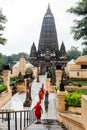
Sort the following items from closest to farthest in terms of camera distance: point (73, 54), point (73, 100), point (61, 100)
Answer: point (61, 100) → point (73, 100) → point (73, 54)

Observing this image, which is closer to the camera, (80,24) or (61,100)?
(61,100)

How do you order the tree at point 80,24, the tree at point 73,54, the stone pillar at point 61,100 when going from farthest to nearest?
the tree at point 73,54
the tree at point 80,24
the stone pillar at point 61,100

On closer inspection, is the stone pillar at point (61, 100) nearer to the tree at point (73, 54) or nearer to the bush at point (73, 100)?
the bush at point (73, 100)

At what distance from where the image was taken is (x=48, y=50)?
112125mm

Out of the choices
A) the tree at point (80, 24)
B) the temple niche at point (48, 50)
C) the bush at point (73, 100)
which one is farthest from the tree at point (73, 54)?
the bush at point (73, 100)

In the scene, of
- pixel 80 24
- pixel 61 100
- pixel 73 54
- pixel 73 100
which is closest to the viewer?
pixel 61 100

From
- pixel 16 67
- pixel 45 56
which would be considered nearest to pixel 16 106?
pixel 16 67

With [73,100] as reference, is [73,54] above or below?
above

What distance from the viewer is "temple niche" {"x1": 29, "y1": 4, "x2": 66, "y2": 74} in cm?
11000

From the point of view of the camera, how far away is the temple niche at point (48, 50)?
110 meters

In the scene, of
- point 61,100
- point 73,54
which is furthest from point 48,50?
point 61,100

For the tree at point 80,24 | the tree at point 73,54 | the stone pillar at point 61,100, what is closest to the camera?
the stone pillar at point 61,100

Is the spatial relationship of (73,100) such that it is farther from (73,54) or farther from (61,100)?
(73,54)

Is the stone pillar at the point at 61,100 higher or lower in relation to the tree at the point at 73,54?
lower
